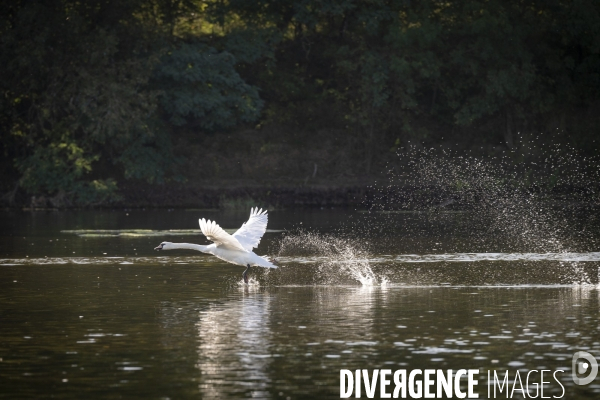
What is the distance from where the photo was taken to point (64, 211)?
166ft

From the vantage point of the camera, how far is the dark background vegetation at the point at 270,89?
5316 cm

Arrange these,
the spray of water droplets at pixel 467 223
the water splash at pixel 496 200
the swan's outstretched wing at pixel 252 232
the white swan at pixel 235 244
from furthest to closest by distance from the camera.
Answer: the water splash at pixel 496 200 < the spray of water droplets at pixel 467 223 < the swan's outstretched wing at pixel 252 232 < the white swan at pixel 235 244

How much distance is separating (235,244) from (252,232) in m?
1.40

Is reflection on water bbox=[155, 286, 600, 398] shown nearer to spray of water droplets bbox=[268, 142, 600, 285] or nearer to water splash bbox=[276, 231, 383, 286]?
water splash bbox=[276, 231, 383, 286]

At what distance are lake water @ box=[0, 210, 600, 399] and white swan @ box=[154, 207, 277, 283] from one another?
0.50 m

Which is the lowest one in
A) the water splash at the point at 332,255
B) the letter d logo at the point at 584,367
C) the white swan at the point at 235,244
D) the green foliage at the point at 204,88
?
the letter d logo at the point at 584,367

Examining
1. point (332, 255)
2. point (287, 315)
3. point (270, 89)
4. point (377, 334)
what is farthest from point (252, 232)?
point (270, 89)

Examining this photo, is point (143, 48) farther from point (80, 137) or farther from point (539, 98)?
point (539, 98)

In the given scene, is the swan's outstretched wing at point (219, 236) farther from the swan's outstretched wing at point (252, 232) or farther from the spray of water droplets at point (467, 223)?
the spray of water droplets at point (467, 223)

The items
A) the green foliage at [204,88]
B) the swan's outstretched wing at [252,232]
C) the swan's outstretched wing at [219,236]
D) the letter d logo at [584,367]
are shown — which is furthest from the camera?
the green foliage at [204,88]

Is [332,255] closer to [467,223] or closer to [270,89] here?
[467,223]

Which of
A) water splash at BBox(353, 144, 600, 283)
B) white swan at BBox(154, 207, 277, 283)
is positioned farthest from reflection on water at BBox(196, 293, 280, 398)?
water splash at BBox(353, 144, 600, 283)

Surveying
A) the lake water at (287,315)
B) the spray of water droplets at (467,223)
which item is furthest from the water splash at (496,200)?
the lake water at (287,315)

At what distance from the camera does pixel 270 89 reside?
60.9m
